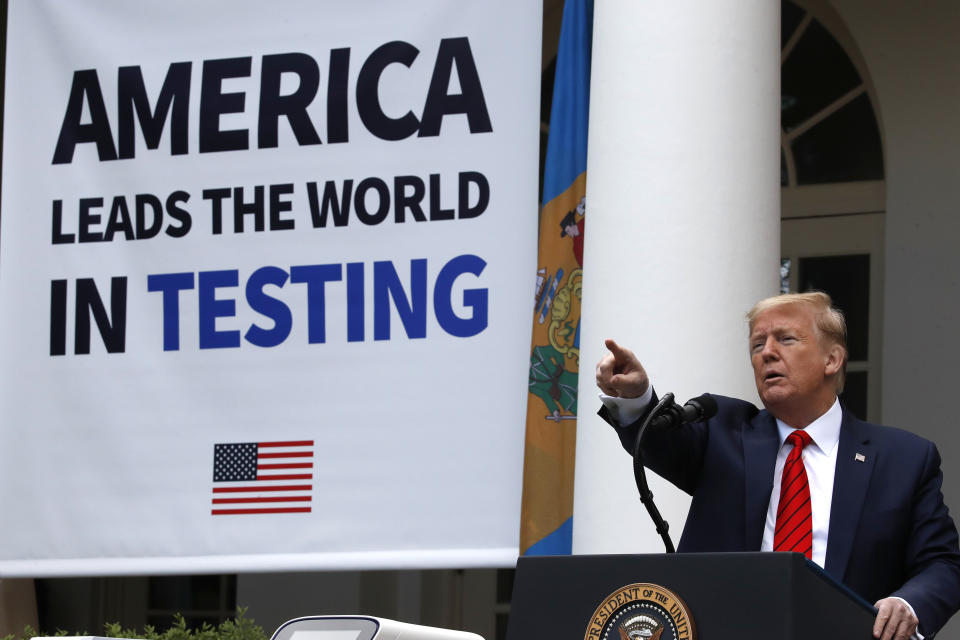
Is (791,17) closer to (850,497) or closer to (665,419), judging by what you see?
(850,497)

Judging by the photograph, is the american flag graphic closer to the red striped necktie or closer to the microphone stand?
the red striped necktie

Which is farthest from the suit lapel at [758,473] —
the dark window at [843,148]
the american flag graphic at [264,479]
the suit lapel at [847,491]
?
the dark window at [843,148]

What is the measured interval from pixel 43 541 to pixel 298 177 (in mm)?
1848

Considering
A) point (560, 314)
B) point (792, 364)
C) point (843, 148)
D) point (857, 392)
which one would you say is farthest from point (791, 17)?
point (792, 364)

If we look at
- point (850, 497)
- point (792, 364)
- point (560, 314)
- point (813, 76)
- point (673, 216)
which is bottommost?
point (850, 497)

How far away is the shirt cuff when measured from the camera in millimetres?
2959

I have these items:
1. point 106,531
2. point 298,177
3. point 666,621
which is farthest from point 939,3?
point 666,621

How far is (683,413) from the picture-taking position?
2848mm

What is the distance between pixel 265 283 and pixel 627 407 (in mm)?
3251

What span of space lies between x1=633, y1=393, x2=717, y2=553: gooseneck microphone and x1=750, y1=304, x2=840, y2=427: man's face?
345 millimetres

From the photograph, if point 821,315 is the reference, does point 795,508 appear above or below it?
below

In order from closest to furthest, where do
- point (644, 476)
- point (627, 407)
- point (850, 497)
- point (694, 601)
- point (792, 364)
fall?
1. point (694, 601)
2. point (644, 476)
3. point (627, 407)
4. point (850, 497)
5. point (792, 364)

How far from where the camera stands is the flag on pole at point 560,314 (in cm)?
541

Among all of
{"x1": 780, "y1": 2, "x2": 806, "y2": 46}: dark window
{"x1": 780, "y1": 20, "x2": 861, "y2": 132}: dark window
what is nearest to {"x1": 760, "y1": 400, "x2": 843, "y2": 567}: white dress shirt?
{"x1": 780, "y1": 20, "x2": 861, "y2": 132}: dark window
